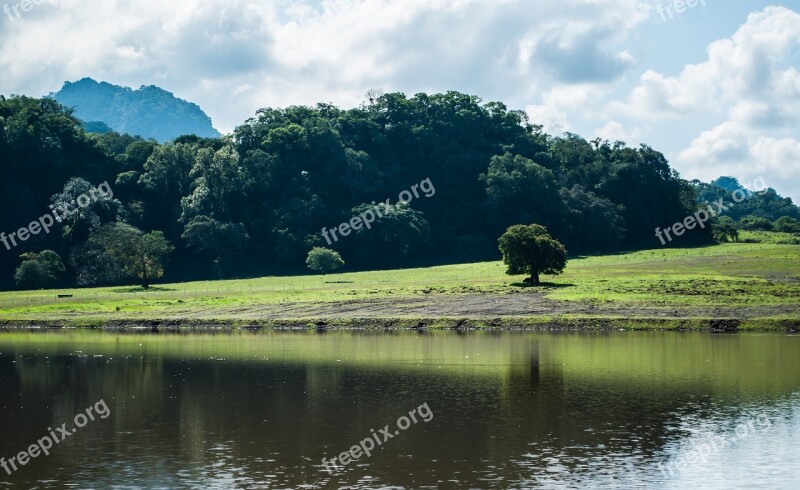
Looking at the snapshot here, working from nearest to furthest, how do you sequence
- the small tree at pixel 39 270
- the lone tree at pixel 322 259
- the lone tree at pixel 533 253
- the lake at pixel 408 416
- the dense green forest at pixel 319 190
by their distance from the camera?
1. the lake at pixel 408 416
2. the lone tree at pixel 533 253
3. the small tree at pixel 39 270
4. the lone tree at pixel 322 259
5. the dense green forest at pixel 319 190

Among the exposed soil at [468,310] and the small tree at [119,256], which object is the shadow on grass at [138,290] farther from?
the exposed soil at [468,310]

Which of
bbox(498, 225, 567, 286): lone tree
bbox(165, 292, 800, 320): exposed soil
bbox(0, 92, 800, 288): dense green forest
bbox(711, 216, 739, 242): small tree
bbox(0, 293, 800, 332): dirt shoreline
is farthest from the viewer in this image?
bbox(711, 216, 739, 242): small tree

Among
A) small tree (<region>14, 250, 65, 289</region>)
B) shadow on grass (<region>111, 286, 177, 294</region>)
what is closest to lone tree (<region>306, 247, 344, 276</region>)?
shadow on grass (<region>111, 286, 177, 294</region>)

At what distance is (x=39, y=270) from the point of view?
429ft

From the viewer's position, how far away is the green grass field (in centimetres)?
8800

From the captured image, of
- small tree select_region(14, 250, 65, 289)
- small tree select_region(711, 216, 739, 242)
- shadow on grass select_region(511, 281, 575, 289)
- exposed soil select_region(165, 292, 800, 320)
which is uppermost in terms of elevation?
small tree select_region(711, 216, 739, 242)

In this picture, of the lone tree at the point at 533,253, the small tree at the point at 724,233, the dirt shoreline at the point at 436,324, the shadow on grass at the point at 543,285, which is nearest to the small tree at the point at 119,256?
the dirt shoreline at the point at 436,324

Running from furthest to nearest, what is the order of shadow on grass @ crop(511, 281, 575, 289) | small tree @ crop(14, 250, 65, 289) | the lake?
1. small tree @ crop(14, 250, 65, 289)
2. shadow on grass @ crop(511, 281, 575, 289)
3. the lake

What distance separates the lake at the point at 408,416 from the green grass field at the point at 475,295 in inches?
690

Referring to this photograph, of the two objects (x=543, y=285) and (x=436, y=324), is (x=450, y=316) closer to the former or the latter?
(x=436, y=324)

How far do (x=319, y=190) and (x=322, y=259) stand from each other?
1174 inches

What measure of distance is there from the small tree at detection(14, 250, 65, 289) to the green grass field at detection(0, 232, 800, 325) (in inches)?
190

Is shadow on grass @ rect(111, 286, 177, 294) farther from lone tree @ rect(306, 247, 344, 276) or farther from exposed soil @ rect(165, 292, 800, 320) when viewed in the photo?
lone tree @ rect(306, 247, 344, 276)

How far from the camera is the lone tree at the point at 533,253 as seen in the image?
10581cm
